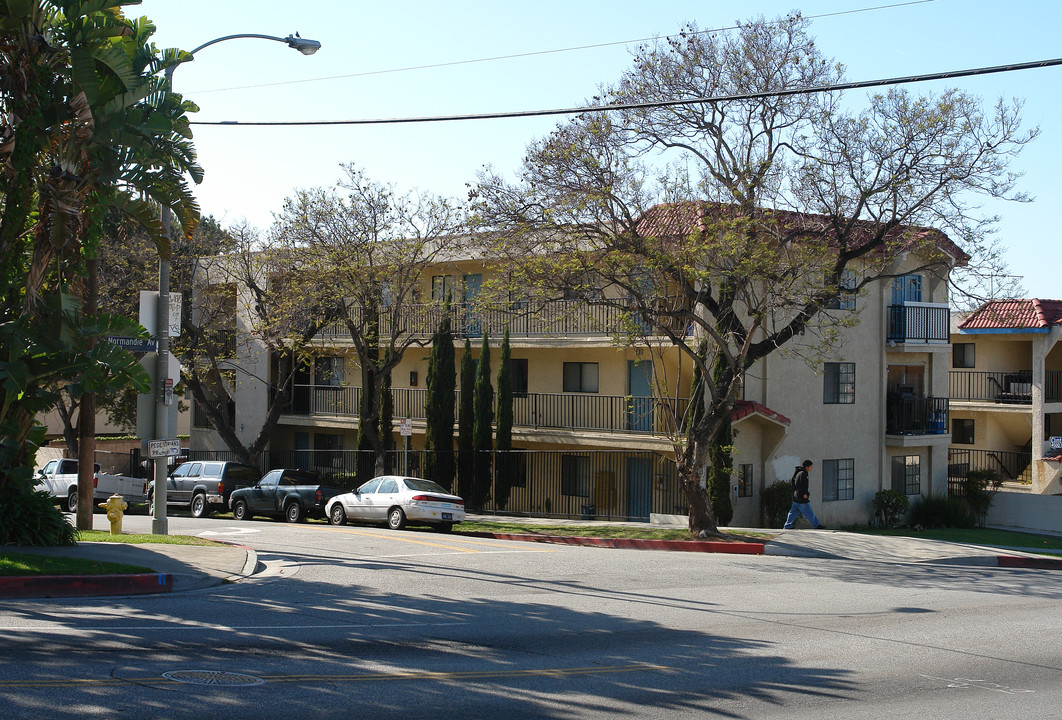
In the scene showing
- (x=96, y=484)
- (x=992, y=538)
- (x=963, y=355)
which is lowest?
(x=992, y=538)

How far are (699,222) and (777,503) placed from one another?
942cm

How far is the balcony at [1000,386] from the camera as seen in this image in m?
35.8

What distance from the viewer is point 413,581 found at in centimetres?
1369

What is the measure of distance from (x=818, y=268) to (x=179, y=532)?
14216mm

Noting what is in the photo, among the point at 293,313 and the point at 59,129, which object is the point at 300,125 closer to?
the point at 59,129

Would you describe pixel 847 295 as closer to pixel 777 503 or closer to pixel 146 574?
pixel 777 503

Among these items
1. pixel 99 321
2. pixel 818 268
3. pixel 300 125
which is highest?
pixel 300 125

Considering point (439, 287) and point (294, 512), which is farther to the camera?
point (439, 287)

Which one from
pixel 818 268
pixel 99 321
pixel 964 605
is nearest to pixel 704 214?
pixel 818 268

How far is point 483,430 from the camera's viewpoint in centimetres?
3073

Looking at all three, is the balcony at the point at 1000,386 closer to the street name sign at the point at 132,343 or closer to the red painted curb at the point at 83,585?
the street name sign at the point at 132,343

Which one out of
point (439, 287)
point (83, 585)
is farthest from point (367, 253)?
point (83, 585)

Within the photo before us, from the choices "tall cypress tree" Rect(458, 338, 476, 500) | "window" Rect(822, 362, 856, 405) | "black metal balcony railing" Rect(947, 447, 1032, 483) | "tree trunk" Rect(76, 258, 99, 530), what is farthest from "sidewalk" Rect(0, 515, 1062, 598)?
"black metal balcony railing" Rect(947, 447, 1032, 483)

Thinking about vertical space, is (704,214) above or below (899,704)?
above
